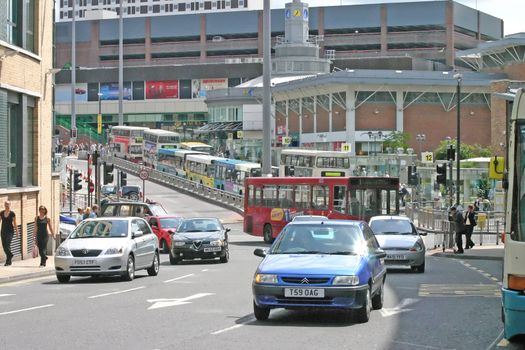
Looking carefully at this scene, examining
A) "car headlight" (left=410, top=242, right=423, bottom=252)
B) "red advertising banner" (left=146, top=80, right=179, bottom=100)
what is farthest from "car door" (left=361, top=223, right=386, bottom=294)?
"red advertising banner" (left=146, top=80, right=179, bottom=100)

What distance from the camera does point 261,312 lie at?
50.0 feet

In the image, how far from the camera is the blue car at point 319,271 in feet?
48.1

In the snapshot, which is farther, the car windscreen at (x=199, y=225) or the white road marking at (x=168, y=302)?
the car windscreen at (x=199, y=225)

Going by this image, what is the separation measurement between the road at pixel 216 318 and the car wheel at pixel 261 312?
0.11 m

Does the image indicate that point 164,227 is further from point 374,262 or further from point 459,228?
point 374,262

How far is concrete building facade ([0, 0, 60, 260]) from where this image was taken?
104 feet

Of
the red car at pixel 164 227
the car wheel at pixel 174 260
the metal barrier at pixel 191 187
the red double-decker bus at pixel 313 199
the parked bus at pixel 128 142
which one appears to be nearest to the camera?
the car wheel at pixel 174 260

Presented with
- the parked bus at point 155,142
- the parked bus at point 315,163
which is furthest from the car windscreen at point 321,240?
the parked bus at point 155,142

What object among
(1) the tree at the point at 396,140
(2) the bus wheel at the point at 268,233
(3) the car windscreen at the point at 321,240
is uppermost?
(1) the tree at the point at 396,140

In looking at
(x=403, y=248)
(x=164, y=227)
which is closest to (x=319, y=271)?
(x=403, y=248)

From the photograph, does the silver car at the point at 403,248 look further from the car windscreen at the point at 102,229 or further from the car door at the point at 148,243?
the car windscreen at the point at 102,229

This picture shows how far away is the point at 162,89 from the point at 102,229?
11553 cm

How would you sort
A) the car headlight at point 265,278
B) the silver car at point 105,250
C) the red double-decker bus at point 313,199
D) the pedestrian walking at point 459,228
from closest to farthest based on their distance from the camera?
1. the car headlight at point 265,278
2. the silver car at point 105,250
3. the pedestrian walking at point 459,228
4. the red double-decker bus at point 313,199

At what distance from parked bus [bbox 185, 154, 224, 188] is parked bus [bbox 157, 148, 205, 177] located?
4.87 ft
